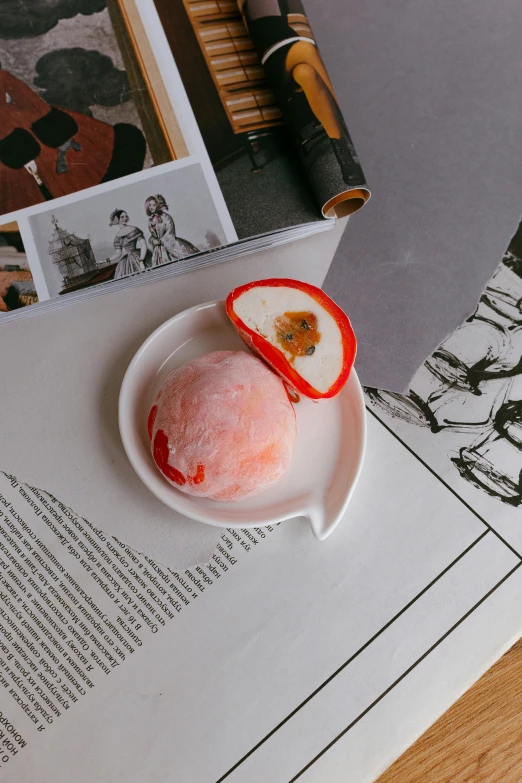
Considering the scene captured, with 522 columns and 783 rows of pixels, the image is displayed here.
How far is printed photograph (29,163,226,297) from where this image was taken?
46cm

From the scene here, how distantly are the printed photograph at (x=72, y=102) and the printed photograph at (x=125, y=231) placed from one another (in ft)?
0.07

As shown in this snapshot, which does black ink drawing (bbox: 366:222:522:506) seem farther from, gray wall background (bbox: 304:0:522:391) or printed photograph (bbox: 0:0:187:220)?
printed photograph (bbox: 0:0:187:220)

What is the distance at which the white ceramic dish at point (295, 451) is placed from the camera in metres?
0.41

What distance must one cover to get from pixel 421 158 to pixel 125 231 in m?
0.28

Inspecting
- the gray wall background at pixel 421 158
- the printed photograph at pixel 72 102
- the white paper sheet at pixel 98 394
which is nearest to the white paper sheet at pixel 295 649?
the white paper sheet at pixel 98 394

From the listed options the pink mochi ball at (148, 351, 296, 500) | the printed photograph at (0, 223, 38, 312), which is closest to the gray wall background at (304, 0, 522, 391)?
the pink mochi ball at (148, 351, 296, 500)

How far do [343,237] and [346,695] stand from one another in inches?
14.6

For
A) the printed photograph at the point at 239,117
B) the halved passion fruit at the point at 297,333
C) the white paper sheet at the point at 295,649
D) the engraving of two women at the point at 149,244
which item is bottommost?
the white paper sheet at the point at 295,649

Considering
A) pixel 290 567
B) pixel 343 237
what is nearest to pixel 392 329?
pixel 343 237

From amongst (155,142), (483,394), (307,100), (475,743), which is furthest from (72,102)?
(475,743)

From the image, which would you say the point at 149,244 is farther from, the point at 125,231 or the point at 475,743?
the point at 475,743

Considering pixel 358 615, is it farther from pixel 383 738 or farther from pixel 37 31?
pixel 37 31

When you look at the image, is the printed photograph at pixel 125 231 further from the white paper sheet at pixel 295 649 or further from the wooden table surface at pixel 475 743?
the wooden table surface at pixel 475 743

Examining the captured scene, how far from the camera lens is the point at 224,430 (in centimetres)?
37
